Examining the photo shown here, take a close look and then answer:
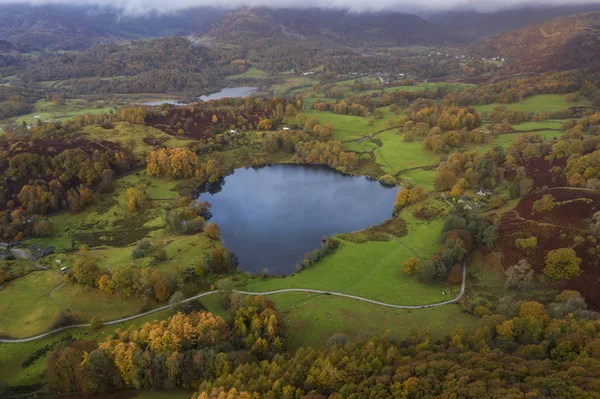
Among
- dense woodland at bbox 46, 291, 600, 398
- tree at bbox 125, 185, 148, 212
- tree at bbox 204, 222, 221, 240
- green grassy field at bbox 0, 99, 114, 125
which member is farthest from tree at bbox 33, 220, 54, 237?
green grassy field at bbox 0, 99, 114, 125

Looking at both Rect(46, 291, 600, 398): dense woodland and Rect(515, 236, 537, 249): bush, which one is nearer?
Rect(46, 291, 600, 398): dense woodland

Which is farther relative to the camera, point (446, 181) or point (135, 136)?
point (135, 136)

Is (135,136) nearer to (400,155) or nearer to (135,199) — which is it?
(135,199)

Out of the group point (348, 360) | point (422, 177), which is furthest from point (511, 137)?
point (348, 360)

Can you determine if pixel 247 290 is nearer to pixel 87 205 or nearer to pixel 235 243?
pixel 235 243

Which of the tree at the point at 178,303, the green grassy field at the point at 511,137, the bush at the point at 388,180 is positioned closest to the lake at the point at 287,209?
the bush at the point at 388,180

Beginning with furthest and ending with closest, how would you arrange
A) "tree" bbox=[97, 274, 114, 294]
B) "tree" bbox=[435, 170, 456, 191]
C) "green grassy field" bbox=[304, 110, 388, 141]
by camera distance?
"green grassy field" bbox=[304, 110, 388, 141] → "tree" bbox=[435, 170, 456, 191] → "tree" bbox=[97, 274, 114, 294]

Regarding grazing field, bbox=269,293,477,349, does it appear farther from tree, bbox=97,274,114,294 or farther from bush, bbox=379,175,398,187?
bush, bbox=379,175,398,187
